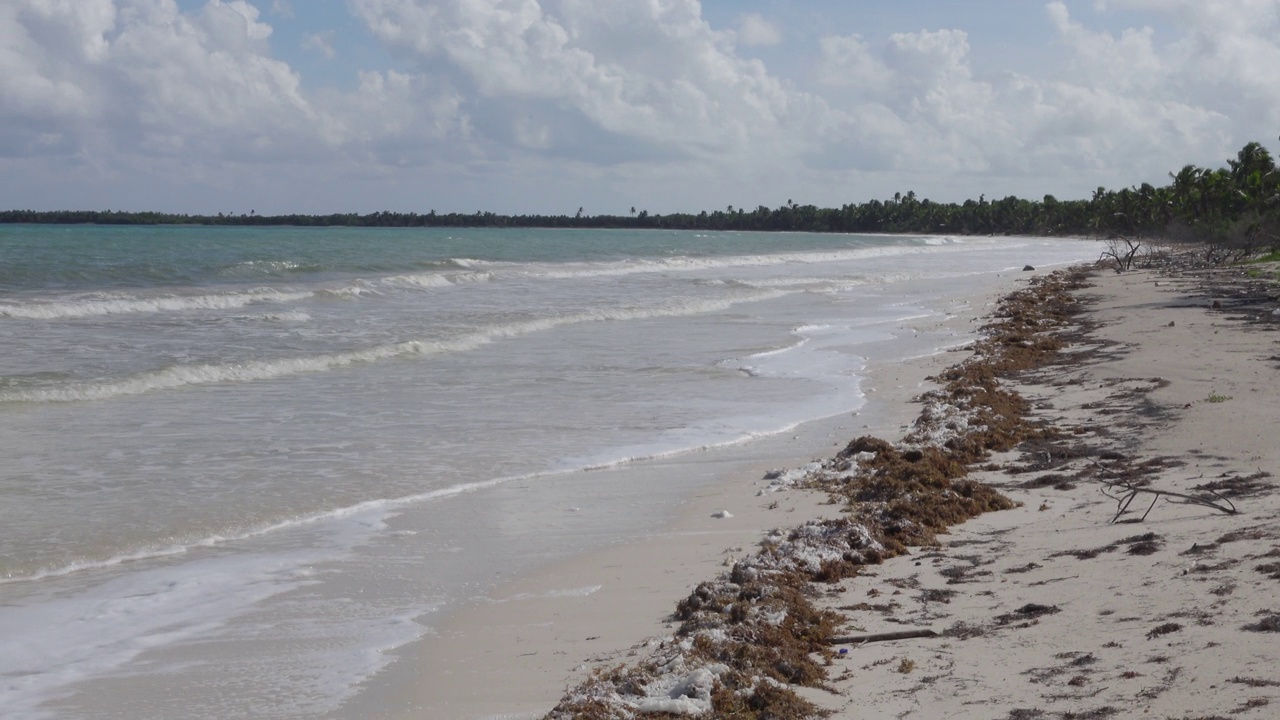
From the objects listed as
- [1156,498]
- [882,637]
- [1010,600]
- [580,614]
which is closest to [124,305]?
[580,614]

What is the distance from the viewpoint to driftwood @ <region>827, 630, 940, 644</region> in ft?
16.8

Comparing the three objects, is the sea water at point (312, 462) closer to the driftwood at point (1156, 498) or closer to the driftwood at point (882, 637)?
the driftwood at point (882, 637)

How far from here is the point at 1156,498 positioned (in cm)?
681

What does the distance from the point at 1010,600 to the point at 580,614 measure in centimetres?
222

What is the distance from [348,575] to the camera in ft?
21.9

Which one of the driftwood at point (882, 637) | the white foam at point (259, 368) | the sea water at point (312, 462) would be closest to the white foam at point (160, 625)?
the sea water at point (312, 462)

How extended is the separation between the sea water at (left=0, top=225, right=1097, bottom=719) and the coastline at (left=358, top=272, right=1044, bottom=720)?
0.75 ft

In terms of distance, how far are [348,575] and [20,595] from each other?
185cm

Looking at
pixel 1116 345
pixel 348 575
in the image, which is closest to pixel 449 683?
pixel 348 575

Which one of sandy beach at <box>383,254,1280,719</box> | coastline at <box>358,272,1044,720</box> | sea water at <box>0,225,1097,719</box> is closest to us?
sandy beach at <box>383,254,1280,719</box>

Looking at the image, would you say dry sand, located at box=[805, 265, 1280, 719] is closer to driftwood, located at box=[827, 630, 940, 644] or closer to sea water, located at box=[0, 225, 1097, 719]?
driftwood, located at box=[827, 630, 940, 644]

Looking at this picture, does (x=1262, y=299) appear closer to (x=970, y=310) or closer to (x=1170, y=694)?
(x=970, y=310)

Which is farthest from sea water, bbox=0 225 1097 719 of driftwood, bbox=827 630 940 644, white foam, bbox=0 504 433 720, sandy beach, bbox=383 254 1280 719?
driftwood, bbox=827 630 940 644

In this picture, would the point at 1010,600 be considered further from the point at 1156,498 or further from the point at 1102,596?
the point at 1156,498
